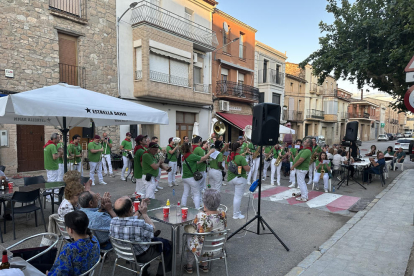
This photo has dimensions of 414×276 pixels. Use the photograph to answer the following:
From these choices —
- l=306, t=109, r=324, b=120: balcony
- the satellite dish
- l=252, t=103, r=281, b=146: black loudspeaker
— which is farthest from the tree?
l=306, t=109, r=324, b=120: balcony

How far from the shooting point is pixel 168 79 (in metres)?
15.6

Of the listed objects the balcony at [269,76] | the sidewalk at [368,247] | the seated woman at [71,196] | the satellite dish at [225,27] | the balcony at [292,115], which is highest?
the satellite dish at [225,27]

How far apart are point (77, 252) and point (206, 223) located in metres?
1.57

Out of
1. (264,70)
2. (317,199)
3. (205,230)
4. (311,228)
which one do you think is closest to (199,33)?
(264,70)

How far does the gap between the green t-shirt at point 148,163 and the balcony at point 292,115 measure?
25276mm

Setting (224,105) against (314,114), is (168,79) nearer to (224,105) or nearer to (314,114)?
(224,105)

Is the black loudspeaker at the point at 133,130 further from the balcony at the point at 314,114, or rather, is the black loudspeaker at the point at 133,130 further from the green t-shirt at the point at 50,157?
the balcony at the point at 314,114

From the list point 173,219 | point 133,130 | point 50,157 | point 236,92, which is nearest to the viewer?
point 173,219

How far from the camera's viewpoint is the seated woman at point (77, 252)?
7.97 feet

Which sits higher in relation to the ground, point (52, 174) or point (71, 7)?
point (71, 7)

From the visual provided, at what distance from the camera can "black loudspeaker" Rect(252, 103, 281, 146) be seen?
4.81 m

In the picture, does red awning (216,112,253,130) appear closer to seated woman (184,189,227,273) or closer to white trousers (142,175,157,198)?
white trousers (142,175,157,198)

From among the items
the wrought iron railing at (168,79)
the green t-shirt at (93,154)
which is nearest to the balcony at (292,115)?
the wrought iron railing at (168,79)

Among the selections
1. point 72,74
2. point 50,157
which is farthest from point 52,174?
point 72,74
